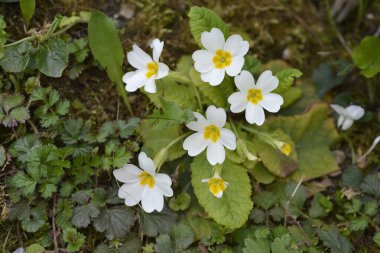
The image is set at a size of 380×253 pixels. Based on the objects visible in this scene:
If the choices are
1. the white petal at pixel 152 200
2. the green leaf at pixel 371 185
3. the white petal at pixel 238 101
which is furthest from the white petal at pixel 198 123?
the green leaf at pixel 371 185

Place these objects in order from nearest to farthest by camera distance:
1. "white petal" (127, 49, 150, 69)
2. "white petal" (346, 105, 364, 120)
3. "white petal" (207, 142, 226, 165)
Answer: "white petal" (207, 142, 226, 165) → "white petal" (127, 49, 150, 69) → "white petal" (346, 105, 364, 120)

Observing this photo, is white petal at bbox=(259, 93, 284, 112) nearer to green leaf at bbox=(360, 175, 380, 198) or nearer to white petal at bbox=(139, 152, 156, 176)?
white petal at bbox=(139, 152, 156, 176)

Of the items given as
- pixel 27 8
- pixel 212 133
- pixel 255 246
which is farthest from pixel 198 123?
pixel 27 8

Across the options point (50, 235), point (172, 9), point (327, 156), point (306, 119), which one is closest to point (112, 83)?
point (172, 9)

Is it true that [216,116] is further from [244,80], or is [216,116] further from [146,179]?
[146,179]

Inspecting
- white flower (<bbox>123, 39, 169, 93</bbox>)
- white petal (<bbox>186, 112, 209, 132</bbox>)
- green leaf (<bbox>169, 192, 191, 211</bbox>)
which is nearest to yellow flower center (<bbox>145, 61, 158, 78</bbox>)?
white flower (<bbox>123, 39, 169, 93</bbox>)

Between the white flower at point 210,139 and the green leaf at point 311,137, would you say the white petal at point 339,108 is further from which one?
the white flower at point 210,139

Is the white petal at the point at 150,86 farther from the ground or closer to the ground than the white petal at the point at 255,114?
farther from the ground

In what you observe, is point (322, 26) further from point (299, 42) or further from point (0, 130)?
point (0, 130)
